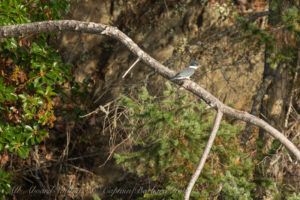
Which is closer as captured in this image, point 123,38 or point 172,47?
point 123,38

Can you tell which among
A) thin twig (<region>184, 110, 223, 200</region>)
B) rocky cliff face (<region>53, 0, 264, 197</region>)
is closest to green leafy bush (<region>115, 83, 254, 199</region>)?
thin twig (<region>184, 110, 223, 200</region>)

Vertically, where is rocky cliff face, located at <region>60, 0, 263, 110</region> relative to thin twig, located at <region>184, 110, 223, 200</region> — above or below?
above

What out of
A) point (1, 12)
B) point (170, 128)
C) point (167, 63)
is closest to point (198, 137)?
point (170, 128)

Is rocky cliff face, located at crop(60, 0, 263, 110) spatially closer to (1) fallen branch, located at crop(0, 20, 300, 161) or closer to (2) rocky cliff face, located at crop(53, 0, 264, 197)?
(2) rocky cliff face, located at crop(53, 0, 264, 197)

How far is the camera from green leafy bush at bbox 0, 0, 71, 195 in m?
4.00

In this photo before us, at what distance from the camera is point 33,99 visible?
4113 mm

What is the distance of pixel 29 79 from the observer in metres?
4.32

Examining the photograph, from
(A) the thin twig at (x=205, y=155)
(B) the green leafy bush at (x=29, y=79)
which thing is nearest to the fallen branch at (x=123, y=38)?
(A) the thin twig at (x=205, y=155)

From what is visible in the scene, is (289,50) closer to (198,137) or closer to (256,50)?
(256,50)

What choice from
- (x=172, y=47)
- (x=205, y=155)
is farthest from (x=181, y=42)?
(x=205, y=155)

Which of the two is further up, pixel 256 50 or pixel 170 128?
pixel 256 50

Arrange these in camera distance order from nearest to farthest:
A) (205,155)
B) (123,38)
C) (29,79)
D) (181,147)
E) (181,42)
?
(205,155), (123,38), (181,147), (29,79), (181,42)

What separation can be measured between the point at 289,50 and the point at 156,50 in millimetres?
2253

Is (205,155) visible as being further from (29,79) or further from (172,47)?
(172,47)
